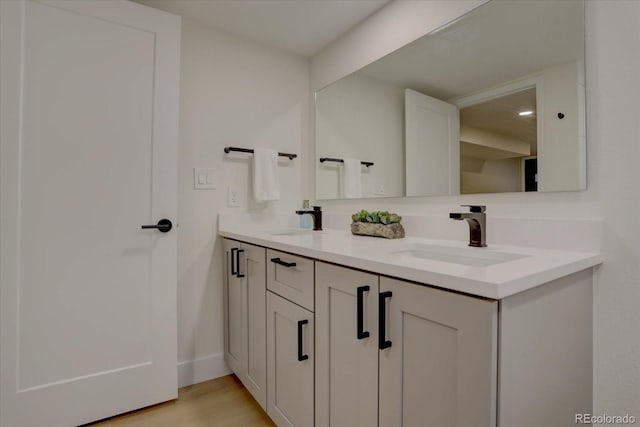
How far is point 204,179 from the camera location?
1.96m

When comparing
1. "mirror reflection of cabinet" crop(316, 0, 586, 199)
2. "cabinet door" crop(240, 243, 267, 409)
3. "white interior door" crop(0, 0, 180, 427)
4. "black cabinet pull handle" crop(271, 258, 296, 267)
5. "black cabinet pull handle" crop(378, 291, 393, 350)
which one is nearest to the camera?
"black cabinet pull handle" crop(378, 291, 393, 350)

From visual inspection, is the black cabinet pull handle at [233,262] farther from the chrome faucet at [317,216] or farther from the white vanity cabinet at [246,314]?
the chrome faucet at [317,216]

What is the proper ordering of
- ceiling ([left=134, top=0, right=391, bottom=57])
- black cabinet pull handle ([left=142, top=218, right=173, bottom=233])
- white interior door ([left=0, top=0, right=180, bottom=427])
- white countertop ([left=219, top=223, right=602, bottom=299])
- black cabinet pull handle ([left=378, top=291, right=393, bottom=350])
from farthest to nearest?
ceiling ([left=134, top=0, right=391, bottom=57]) < black cabinet pull handle ([left=142, top=218, right=173, bottom=233]) < white interior door ([left=0, top=0, right=180, bottom=427]) < black cabinet pull handle ([left=378, top=291, right=393, bottom=350]) < white countertop ([left=219, top=223, right=602, bottom=299])

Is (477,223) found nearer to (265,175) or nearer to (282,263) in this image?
(282,263)

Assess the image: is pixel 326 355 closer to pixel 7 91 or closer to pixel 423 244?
pixel 423 244

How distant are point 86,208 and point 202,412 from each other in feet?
3.70

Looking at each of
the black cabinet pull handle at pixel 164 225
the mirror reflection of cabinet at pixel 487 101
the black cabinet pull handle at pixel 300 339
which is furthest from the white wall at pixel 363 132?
the black cabinet pull handle at pixel 164 225

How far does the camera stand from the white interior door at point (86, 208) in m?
1.39

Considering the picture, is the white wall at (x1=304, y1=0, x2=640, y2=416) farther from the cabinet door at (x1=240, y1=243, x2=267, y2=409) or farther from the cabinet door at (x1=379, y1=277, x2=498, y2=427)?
the cabinet door at (x1=240, y1=243, x2=267, y2=409)

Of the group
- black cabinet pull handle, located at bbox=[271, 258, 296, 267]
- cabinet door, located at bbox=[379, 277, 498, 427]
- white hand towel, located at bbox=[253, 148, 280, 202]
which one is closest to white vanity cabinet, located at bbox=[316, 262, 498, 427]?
cabinet door, located at bbox=[379, 277, 498, 427]

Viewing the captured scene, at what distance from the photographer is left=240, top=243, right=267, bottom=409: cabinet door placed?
1.50 metres

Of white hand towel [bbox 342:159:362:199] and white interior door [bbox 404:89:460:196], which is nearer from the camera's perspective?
white interior door [bbox 404:89:460:196]

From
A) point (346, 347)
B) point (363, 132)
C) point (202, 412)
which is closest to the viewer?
point (346, 347)

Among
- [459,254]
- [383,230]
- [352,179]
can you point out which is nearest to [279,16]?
[352,179]
